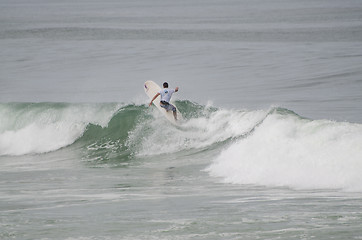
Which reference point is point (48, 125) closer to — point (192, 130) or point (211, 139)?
point (192, 130)

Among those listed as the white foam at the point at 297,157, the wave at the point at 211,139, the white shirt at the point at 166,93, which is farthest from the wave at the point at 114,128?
the white foam at the point at 297,157

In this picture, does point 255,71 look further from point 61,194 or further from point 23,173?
point 61,194

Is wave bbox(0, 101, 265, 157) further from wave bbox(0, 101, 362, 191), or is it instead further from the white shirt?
the white shirt

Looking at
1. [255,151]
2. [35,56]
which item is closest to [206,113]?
[255,151]

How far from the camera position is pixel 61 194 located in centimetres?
1512

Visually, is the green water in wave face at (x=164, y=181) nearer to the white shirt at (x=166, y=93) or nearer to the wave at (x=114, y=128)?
the wave at (x=114, y=128)

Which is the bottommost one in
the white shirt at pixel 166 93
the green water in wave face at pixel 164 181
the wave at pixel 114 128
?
the green water in wave face at pixel 164 181

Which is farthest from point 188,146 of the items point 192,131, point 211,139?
point 192,131

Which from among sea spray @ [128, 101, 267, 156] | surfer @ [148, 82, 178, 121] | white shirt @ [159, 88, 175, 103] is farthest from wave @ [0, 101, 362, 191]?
white shirt @ [159, 88, 175, 103]

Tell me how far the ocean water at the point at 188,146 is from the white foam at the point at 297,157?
1.7 inches

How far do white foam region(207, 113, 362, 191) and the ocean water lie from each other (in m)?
0.04

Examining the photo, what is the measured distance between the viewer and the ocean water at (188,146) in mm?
11797

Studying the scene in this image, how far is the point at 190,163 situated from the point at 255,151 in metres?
2.70

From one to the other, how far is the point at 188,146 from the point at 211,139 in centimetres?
74
